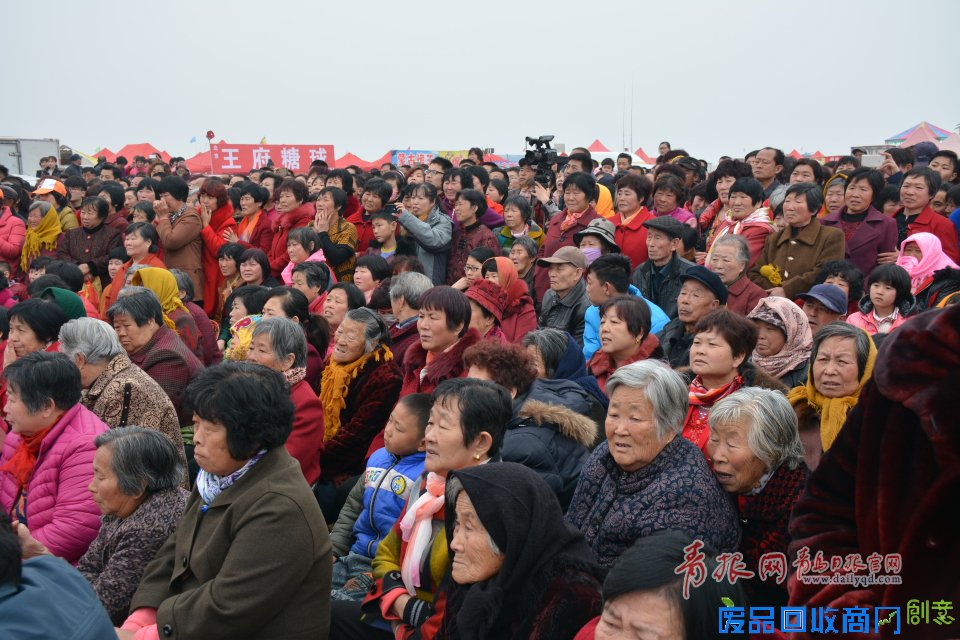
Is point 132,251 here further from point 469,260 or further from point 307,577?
point 307,577

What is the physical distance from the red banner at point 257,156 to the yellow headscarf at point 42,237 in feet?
22.4

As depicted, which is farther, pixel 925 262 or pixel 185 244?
pixel 185 244

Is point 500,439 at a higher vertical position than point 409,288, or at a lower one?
lower

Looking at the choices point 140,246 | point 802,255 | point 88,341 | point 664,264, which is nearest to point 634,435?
point 88,341

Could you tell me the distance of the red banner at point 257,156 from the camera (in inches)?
614

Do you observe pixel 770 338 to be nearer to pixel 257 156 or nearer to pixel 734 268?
pixel 734 268

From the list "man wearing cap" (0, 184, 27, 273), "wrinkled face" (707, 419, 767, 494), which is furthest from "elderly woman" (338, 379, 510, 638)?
"man wearing cap" (0, 184, 27, 273)

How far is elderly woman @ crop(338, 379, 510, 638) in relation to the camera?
271 cm

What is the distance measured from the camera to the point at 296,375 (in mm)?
4020

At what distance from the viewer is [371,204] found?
24.8 ft

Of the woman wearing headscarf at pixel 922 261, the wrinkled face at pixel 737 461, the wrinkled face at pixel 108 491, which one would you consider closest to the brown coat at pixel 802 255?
the woman wearing headscarf at pixel 922 261

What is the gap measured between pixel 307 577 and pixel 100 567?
966mm

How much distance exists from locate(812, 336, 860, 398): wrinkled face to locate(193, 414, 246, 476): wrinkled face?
2174 mm

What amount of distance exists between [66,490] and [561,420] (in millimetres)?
1925
